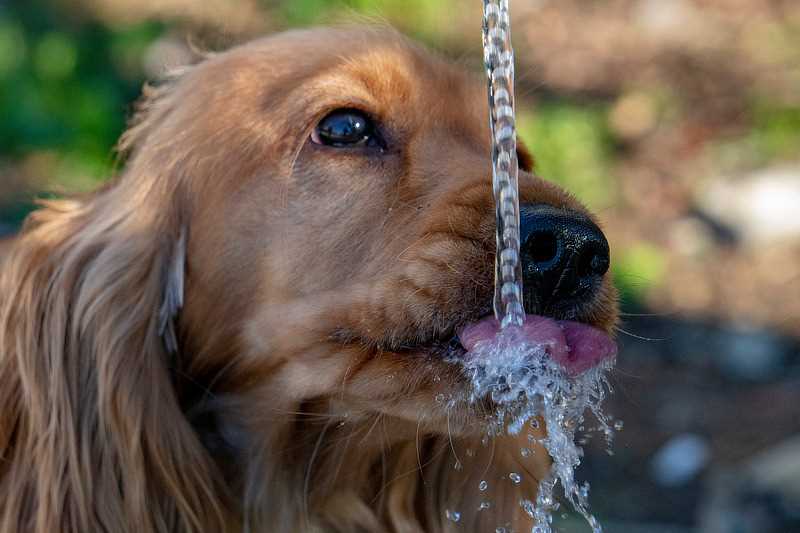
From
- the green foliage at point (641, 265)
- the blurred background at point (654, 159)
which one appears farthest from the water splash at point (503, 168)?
→ the green foliage at point (641, 265)

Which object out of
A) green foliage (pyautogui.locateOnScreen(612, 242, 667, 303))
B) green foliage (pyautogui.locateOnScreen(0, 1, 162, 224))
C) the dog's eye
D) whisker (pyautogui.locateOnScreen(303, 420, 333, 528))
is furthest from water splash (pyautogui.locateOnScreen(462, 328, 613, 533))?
→ green foliage (pyautogui.locateOnScreen(0, 1, 162, 224))

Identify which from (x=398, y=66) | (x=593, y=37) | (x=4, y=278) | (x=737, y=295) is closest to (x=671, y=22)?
(x=593, y=37)

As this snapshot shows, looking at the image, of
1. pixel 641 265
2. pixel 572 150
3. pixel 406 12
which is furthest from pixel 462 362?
pixel 406 12

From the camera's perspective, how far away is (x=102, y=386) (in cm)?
240

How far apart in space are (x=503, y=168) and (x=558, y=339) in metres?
0.39

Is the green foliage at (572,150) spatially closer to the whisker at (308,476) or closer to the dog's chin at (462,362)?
the whisker at (308,476)

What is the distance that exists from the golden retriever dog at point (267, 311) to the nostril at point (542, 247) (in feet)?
0.26

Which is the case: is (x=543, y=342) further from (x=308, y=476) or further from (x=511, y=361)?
(x=308, y=476)

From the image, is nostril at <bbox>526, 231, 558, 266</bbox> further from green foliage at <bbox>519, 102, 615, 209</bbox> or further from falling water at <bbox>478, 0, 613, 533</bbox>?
green foliage at <bbox>519, 102, 615, 209</bbox>

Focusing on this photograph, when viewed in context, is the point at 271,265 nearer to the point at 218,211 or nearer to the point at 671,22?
the point at 218,211

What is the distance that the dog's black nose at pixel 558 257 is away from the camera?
2.05 metres

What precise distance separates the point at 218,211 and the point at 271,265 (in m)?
0.21

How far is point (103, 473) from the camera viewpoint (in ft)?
7.77

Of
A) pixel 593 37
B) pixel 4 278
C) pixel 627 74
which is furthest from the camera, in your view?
pixel 593 37
